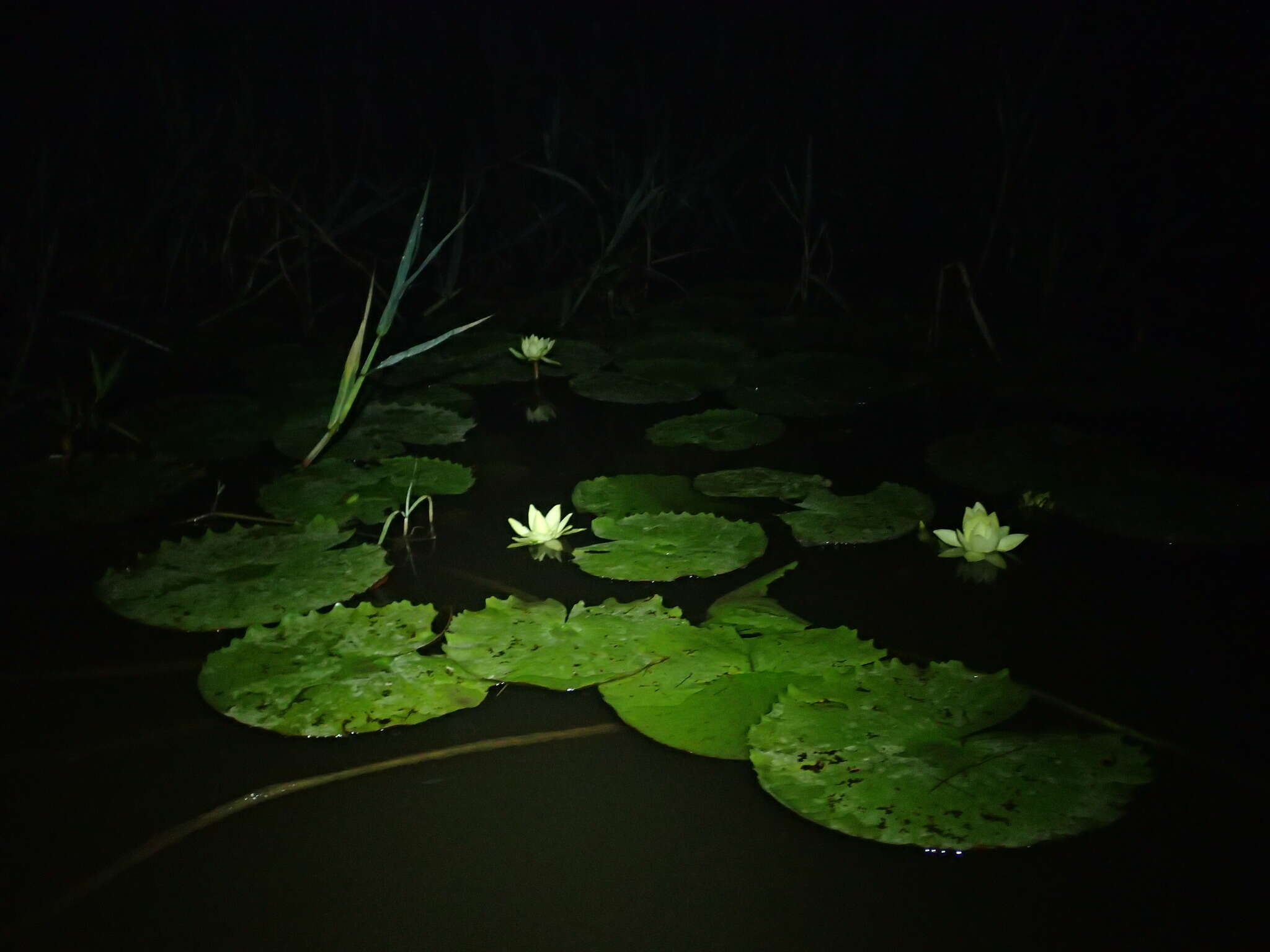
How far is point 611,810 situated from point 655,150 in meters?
3.25

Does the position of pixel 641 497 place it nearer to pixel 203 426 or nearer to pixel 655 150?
pixel 203 426

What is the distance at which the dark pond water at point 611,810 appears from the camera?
1.20 meters

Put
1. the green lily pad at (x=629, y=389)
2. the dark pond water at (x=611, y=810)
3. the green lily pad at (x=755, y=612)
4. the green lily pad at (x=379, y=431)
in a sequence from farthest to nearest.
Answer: the green lily pad at (x=629, y=389) < the green lily pad at (x=379, y=431) < the green lily pad at (x=755, y=612) < the dark pond water at (x=611, y=810)

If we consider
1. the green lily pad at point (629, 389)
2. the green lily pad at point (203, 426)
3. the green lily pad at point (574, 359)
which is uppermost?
the green lily pad at point (574, 359)

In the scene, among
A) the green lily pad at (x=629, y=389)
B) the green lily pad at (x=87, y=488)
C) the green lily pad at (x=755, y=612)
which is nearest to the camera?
the green lily pad at (x=755, y=612)

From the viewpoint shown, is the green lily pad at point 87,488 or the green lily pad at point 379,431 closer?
the green lily pad at point 87,488

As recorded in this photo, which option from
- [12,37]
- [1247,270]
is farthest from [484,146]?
[1247,270]

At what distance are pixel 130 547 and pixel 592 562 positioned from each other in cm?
101

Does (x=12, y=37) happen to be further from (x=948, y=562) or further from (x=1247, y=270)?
(x=1247, y=270)

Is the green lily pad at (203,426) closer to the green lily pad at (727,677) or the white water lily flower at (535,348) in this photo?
the white water lily flower at (535,348)

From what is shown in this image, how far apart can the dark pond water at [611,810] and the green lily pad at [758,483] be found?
0.33m

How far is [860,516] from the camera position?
2232mm

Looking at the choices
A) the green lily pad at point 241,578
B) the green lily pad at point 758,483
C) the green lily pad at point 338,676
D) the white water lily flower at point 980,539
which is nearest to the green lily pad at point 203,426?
the green lily pad at point 241,578

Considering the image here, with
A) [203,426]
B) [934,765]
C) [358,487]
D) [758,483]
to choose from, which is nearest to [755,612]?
[934,765]
